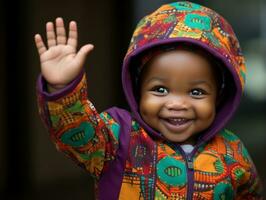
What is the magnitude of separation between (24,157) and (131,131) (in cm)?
326

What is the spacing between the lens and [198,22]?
230 cm

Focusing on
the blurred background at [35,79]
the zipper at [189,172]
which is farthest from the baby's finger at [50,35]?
the blurred background at [35,79]

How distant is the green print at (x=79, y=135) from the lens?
1.98 metres

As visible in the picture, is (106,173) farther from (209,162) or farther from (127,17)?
(127,17)

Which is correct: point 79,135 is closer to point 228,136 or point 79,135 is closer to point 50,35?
point 50,35

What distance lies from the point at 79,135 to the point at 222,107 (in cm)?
68

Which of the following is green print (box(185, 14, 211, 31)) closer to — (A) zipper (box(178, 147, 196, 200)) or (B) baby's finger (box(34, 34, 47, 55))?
(A) zipper (box(178, 147, 196, 200))

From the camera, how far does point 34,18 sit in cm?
517

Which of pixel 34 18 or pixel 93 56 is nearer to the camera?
pixel 34 18

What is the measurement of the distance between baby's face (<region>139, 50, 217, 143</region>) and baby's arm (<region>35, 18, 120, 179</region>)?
0.23m

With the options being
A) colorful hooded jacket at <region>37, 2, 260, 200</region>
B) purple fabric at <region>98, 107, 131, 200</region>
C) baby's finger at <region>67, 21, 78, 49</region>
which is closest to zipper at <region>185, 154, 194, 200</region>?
colorful hooded jacket at <region>37, 2, 260, 200</region>

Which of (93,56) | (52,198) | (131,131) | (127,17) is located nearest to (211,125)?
(131,131)

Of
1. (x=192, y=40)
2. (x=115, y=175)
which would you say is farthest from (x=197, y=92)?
(x=115, y=175)

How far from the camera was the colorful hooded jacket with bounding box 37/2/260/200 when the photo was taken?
2.11 meters
